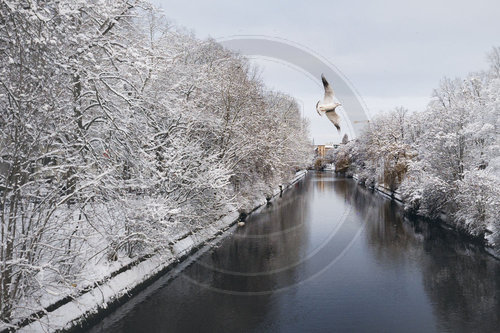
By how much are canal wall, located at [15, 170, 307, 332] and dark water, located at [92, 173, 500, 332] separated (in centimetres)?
50

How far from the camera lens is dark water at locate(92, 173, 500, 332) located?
1294 cm

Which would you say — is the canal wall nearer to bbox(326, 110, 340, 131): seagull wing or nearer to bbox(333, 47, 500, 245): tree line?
bbox(326, 110, 340, 131): seagull wing

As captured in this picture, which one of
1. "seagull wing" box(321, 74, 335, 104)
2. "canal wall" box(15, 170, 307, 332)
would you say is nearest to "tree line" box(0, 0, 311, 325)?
"canal wall" box(15, 170, 307, 332)

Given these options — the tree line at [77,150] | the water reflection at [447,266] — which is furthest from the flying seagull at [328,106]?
the water reflection at [447,266]

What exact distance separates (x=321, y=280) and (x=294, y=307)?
347 centimetres

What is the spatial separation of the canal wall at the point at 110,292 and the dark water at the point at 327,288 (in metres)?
0.50

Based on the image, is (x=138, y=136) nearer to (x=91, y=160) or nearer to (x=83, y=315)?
(x=91, y=160)

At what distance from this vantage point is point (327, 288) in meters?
16.3

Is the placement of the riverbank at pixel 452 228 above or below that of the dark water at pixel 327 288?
above

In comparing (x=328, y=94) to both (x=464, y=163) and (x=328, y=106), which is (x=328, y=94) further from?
(x=464, y=163)

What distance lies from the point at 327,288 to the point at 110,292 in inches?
329

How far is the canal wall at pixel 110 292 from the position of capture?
35.3 ft

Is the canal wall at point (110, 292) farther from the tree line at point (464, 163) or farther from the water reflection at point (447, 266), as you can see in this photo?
the tree line at point (464, 163)

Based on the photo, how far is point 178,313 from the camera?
13.7 meters
